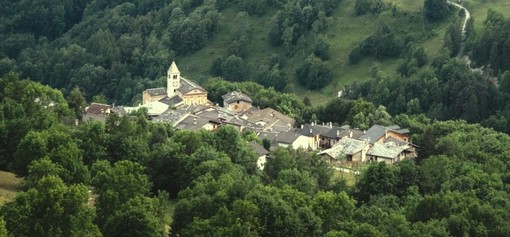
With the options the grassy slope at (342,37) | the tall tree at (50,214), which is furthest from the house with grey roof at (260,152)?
the grassy slope at (342,37)

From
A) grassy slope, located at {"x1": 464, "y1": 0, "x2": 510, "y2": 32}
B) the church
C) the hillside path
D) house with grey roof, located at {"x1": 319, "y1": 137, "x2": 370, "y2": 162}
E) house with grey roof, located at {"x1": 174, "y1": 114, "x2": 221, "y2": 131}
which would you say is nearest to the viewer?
house with grey roof, located at {"x1": 319, "y1": 137, "x2": 370, "y2": 162}

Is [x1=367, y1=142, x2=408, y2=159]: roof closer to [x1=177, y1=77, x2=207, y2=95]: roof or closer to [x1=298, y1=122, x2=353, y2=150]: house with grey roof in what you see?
[x1=298, y1=122, x2=353, y2=150]: house with grey roof

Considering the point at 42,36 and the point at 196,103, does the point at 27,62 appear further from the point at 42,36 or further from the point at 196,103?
the point at 196,103

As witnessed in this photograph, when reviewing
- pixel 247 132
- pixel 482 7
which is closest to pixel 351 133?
pixel 247 132

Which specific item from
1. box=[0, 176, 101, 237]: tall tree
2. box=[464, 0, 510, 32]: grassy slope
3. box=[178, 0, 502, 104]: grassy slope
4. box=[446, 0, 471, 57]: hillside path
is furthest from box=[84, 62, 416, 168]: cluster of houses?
box=[464, 0, 510, 32]: grassy slope

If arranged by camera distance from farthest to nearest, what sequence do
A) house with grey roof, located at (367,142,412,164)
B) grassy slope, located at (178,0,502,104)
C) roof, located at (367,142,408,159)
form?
grassy slope, located at (178,0,502,104) → roof, located at (367,142,408,159) → house with grey roof, located at (367,142,412,164)
